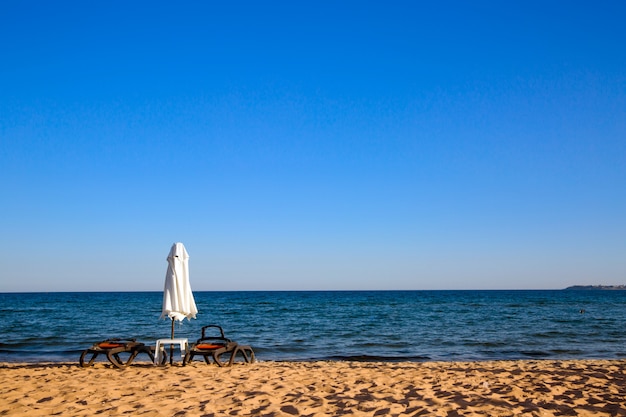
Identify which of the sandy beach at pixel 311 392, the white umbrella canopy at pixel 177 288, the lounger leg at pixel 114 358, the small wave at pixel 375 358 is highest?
the white umbrella canopy at pixel 177 288

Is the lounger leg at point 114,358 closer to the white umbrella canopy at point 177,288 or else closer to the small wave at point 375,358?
the white umbrella canopy at point 177,288

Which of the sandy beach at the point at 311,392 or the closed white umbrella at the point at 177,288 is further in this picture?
the closed white umbrella at the point at 177,288

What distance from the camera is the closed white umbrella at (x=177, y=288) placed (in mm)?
12234

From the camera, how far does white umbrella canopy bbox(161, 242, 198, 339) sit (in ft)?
40.1

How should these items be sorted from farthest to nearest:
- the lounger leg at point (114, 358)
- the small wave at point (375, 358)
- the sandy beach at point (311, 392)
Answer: the small wave at point (375, 358) < the lounger leg at point (114, 358) < the sandy beach at point (311, 392)

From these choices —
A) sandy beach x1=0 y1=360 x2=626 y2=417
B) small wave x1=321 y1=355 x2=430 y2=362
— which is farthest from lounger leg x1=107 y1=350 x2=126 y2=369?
small wave x1=321 y1=355 x2=430 y2=362

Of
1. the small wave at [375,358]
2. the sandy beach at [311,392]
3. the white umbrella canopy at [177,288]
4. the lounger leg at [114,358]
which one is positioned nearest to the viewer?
the sandy beach at [311,392]

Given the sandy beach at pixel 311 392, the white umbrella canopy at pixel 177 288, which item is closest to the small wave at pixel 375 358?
the sandy beach at pixel 311 392

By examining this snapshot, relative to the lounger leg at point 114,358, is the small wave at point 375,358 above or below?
below

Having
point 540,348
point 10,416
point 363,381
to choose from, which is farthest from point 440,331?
point 10,416

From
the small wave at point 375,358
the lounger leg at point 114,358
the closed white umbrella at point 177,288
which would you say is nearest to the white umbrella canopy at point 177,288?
the closed white umbrella at point 177,288

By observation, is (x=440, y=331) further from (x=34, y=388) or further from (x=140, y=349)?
(x=34, y=388)

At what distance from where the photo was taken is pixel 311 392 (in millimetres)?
8781

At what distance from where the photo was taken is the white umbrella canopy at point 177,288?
1223 cm
